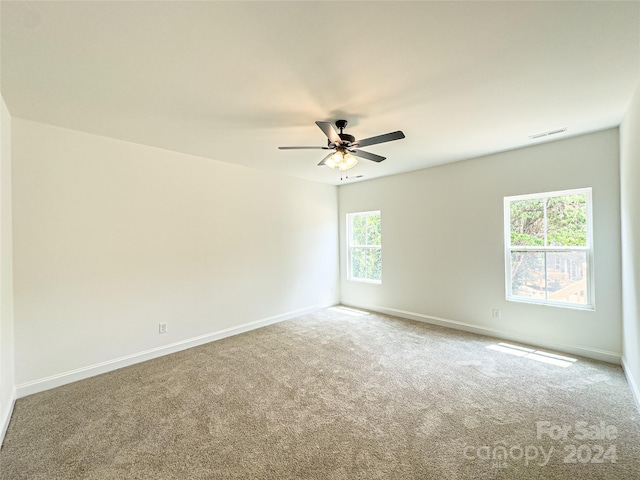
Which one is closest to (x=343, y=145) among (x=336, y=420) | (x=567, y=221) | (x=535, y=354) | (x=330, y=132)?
(x=330, y=132)

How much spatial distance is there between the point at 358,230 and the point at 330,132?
11.7 feet

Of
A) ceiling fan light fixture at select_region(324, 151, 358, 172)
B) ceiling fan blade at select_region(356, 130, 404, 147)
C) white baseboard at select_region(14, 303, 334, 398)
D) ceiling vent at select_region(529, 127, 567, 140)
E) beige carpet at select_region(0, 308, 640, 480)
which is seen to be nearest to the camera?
beige carpet at select_region(0, 308, 640, 480)

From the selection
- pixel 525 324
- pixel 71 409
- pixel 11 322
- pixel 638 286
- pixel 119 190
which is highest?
pixel 119 190

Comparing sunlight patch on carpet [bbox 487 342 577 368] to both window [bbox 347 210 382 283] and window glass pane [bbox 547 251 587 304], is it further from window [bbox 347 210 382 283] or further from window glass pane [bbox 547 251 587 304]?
window [bbox 347 210 382 283]

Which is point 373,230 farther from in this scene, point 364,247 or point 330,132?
point 330,132

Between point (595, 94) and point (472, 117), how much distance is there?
35.2 inches

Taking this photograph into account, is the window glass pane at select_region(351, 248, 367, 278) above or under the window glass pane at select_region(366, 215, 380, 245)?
under

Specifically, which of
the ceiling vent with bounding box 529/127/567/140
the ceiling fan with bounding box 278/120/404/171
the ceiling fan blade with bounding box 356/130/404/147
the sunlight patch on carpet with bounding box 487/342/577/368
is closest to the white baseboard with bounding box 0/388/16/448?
the ceiling fan with bounding box 278/120/404/171

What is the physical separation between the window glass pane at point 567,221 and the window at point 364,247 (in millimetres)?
2554

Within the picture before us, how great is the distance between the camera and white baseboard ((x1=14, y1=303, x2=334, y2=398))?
8.73 feet

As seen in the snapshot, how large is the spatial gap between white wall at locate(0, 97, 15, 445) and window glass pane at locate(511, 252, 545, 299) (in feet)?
17.6

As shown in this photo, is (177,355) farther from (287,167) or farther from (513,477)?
(513,477)

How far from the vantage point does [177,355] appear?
3492 mm

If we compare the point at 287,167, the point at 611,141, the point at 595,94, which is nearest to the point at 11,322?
the point at 287,167
